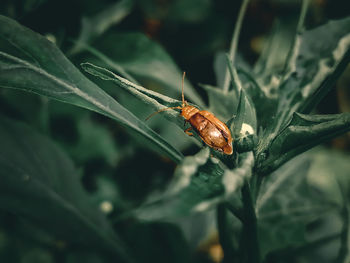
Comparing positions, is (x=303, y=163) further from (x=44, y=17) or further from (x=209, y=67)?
(x=44, y=17)

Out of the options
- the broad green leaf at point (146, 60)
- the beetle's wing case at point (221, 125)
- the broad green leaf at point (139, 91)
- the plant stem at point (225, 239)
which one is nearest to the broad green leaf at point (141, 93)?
the broad green leaf at point (139, 91)

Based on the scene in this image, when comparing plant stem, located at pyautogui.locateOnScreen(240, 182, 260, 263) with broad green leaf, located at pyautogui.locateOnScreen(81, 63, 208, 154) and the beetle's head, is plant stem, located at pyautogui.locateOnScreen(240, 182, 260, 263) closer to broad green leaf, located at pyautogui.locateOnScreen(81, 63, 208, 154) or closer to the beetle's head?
broad green leaf, located at pyautogui.locateOnScreen(81, 63, 208, 154)

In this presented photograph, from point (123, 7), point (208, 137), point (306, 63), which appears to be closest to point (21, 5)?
point (123, 7)

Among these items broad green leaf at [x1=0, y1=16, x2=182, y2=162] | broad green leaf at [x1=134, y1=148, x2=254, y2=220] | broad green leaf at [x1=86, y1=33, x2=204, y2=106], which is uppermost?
broad green leaf at [x1=86, y1=33, x2=204, y2=106]

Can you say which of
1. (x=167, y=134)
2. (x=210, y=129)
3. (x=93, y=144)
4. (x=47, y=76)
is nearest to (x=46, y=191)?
(x=47, y=76)

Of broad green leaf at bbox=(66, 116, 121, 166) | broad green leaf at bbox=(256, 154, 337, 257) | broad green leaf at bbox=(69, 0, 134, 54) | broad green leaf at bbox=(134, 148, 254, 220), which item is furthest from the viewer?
broad green leaf at bbox=(66, 116, 121, 166)

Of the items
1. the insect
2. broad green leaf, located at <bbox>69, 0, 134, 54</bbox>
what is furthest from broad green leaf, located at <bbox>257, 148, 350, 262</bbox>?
broad green leaf, located at <bbox>69, 0, 134, 54</bbox>

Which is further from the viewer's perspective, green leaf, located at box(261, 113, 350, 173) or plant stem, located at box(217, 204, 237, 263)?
plant stem, located at box(217, 204, 237, 263)
